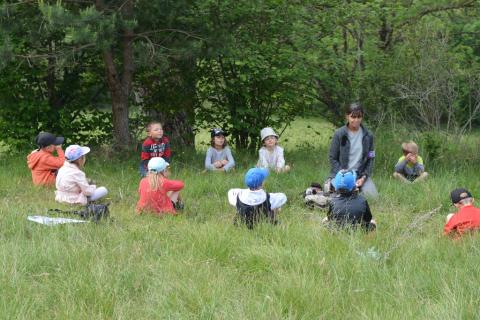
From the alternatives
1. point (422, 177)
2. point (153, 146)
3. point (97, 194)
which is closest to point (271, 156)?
point (153, 146)

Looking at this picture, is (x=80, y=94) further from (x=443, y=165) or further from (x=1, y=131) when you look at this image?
(x=443, y=165)

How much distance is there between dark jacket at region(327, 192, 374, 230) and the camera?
5.48 metres

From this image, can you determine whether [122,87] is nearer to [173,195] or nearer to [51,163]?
[51,163]

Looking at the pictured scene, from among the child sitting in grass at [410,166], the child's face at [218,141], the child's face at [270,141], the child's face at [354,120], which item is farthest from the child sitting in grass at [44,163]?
the child sitting in grass at [410,166]

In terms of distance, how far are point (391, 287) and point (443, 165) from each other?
5.81 meters

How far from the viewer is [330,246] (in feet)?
15.6

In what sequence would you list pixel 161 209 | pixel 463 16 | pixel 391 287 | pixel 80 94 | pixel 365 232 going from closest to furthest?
1. pixel 391 287
2. pixel 365 232
3. pixel 161 209
4. pixel 80 94
5. pixel 463 16

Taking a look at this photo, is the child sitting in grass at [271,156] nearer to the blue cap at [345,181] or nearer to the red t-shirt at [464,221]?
the blue cap at [345,181]

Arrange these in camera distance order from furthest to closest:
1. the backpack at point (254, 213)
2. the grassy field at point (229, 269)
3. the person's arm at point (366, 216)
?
the backpack at point (254, 213) → the person's arm at point (366, 216) → the grassy field at point (229, 269)

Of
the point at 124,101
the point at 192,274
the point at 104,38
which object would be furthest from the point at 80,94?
the point at 192,274

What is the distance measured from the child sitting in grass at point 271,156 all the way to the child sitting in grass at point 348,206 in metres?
3.36

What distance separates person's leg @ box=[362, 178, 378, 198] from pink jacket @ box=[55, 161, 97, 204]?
3459mm

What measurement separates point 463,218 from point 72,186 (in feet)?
14.7

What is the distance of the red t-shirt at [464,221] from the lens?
5.25m
